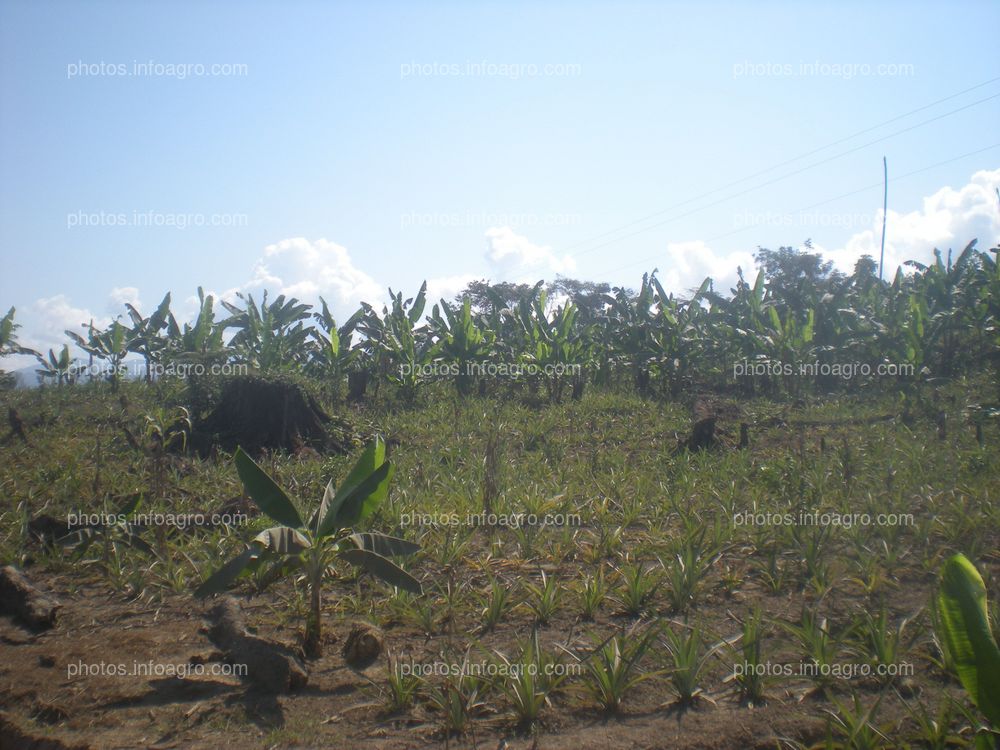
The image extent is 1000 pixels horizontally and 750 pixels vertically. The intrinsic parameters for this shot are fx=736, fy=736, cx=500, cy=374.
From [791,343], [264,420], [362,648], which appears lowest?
[362,648]

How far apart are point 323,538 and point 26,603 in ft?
7.09

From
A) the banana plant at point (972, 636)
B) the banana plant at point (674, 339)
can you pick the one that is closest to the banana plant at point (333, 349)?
the banana plant at point (674, 339)

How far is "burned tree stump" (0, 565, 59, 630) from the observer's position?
4.71 metres

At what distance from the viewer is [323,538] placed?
14.0ft

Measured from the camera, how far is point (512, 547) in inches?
228

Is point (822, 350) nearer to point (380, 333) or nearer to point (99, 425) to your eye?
point (380, 333)

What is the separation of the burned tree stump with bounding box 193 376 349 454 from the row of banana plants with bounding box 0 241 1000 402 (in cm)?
336

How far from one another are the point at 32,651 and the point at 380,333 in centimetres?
1154

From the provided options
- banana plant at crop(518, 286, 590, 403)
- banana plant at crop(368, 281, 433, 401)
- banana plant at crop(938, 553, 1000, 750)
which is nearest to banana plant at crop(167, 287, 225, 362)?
banana plant at crop(368, 281, 433, 401)

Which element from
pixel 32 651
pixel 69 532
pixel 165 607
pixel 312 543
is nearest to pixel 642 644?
pixel 312 543

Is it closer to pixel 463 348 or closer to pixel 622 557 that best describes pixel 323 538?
pixel 622 557

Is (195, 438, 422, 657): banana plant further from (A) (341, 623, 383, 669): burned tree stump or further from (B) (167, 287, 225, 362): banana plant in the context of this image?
(B) (167, 287, 225, 362): banana plant

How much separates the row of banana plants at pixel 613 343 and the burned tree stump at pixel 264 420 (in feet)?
11.0

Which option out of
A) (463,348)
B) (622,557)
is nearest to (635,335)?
(463,348)
